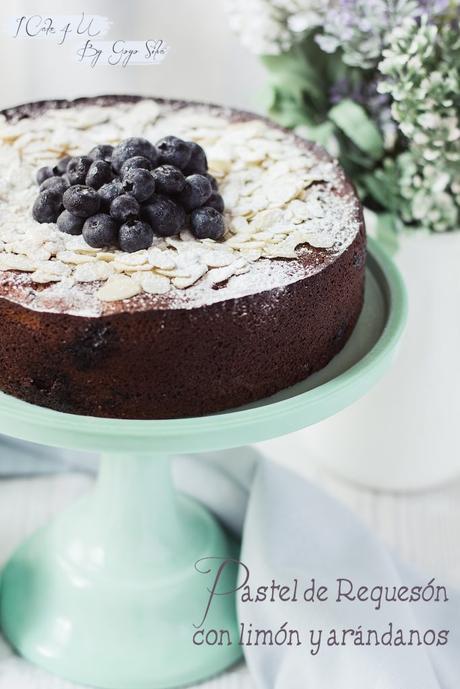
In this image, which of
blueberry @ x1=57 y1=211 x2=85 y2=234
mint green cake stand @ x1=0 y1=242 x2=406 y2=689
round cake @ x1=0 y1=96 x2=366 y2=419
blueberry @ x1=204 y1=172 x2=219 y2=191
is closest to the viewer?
round cake @ x1=0 y1=96 x2=366 y2=419

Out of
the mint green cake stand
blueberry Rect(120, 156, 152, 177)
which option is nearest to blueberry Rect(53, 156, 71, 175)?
blueberry Rect(120, 156, 152, 177)

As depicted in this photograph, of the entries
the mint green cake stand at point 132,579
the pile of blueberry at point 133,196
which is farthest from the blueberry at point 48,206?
the mint green cake stand at point 132,579

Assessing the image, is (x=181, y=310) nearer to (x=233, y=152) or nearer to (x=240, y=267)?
(x=240, y=267)

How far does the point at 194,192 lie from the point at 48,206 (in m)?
0.21

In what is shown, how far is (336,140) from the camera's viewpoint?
6.31ft

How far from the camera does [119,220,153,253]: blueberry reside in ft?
4.21

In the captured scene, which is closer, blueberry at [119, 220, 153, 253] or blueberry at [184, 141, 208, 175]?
blueberry at [119, 220, 153, 253]

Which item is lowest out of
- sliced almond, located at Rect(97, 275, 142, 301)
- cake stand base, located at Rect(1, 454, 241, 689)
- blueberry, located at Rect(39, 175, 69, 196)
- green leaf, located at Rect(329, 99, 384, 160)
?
cake stand base, located at Rect(1, 454, 241, 689)

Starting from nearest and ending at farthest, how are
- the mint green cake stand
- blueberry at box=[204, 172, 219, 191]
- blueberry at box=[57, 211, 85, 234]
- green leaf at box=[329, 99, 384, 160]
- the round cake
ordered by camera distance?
the round cake, blueberry at box=[57, 211, 85, 234], blueberry at box=[204, 172, 219, 191], the mint green cake stand, green leaf at box=[329, 99, 384, 160]

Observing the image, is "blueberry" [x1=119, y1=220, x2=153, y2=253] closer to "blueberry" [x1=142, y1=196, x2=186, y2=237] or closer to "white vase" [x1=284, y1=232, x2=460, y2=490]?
"blueberry" [x1=142, y1=196, x2=186, y2=237]

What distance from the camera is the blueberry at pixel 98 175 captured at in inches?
52.5

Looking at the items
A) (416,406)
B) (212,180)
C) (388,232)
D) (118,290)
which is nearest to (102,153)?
(212,180)

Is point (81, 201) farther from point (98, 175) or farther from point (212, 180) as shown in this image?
point (212, 180)

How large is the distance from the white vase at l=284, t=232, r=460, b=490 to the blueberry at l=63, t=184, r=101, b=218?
78cm
